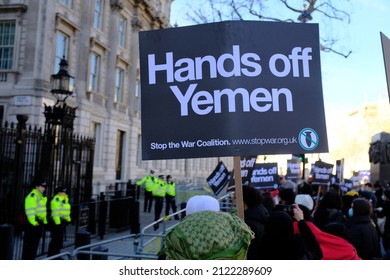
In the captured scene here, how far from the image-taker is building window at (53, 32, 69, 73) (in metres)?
19.9

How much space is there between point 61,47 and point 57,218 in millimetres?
13762

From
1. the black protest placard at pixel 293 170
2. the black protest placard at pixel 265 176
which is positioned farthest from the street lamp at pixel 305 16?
the black protest placard at pixel 265 176

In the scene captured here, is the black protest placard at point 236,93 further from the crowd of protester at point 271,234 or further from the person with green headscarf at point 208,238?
the person with green headscarf at point 208,238

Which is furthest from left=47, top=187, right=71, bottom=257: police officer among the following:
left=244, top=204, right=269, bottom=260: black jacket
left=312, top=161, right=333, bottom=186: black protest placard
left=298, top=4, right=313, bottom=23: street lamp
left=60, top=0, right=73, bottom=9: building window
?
left=60, top=0, right=73, bottom=9: building window

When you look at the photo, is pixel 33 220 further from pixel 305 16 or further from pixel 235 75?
pixel 305 16

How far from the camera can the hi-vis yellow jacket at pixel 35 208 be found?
27.0 feet

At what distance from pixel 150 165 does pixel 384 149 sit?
18.9m

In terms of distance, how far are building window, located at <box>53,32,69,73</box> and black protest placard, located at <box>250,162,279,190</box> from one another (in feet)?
43.8

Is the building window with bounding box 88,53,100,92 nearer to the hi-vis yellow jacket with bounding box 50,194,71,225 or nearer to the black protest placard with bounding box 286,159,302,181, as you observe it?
the black protest placard with bounding box 286,159,302,181

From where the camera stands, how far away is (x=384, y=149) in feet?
65.9

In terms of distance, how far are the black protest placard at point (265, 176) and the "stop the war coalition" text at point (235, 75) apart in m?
6.60

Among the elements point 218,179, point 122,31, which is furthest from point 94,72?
point 218,179

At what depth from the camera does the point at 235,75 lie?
10.2 ft
